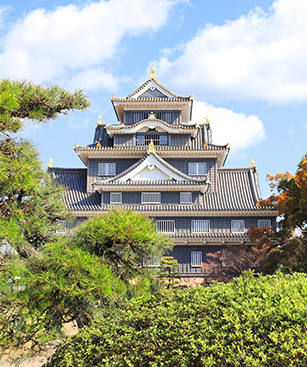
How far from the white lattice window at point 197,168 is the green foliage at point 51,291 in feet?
70.7

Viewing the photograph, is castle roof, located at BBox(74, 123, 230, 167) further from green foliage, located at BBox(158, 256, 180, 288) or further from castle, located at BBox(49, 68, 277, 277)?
green foliage, located at BBox(158, 256, 180, 288)

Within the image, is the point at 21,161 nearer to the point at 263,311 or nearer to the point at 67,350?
the point at 67,350

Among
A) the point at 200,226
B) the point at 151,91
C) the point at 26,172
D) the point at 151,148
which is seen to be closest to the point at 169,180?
the point at 151,148

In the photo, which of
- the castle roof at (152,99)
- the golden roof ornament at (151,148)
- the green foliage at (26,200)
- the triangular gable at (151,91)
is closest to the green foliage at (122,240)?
the green foliage at (26,200)

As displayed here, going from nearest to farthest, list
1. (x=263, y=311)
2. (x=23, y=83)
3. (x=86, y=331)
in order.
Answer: (x=263, y=311)
(x=86, y=331)
(x=23, y=83)

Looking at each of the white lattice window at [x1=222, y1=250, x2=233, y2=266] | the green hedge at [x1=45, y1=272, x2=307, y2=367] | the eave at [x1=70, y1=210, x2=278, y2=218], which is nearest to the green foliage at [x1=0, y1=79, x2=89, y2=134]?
the green hedge at [x1=45, y1=272, x2=307, y2=367]

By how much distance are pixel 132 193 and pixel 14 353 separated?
20187mm

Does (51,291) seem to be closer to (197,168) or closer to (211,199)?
(211,199)

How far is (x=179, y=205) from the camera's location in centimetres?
2697

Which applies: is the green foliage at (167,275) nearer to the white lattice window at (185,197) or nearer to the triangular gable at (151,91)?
the white lattice window at (185,197)

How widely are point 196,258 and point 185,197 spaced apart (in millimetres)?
4070

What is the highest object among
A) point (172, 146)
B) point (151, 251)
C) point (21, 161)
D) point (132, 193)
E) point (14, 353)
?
point (172, 146)

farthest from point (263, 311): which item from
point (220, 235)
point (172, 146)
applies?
point (172, 146)

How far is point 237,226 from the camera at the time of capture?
Result: 26.9 metres
